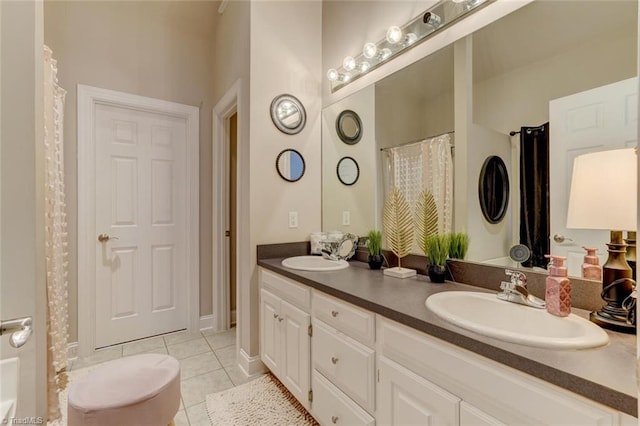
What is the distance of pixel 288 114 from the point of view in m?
2.28

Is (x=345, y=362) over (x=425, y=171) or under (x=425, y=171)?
under

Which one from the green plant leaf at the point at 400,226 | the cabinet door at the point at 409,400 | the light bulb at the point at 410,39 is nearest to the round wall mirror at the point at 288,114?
the light bulb at the point at 410,39

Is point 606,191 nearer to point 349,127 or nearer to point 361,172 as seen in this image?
point 361,172

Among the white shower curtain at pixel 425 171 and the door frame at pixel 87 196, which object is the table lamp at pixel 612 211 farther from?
the door frame at pixel 87 196

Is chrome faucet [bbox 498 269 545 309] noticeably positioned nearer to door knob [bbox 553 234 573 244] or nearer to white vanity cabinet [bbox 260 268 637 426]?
door knob [bbox 553 234 573 244]

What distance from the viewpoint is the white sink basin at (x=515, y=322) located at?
2.50ft

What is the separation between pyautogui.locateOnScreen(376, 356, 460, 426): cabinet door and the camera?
2.97ft

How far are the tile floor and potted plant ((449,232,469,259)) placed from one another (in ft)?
5.38

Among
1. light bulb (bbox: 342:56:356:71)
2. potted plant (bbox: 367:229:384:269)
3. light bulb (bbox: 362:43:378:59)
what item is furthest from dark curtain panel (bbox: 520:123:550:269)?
light bulb (bbox: 342:56:356:71)

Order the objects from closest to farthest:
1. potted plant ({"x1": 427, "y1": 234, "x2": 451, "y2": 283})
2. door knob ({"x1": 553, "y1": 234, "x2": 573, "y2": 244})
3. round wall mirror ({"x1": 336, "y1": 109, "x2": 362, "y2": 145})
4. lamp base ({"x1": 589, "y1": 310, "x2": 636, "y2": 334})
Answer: lamp base ({"x1": 589, "y1": 310, "x2": 636, "y2": 334}) < door knob ({"x1": 553, "y1": 234, "x2": 573, "y2": 244}) < potted plant ({"x1": 427, "y1": 234, "x2": 451, "y2": 283}) < round wall mirror ({"x1": 336, "y1": 109, "x2": 362, "y2": 145})

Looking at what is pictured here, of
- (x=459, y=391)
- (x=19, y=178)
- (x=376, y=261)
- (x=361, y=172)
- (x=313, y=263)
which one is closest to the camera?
(x=19, y=178)

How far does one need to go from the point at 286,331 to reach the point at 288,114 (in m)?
1.55

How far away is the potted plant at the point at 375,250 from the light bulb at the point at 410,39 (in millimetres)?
1146

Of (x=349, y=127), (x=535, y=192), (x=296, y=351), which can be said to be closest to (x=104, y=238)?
(x=296, y=351)
